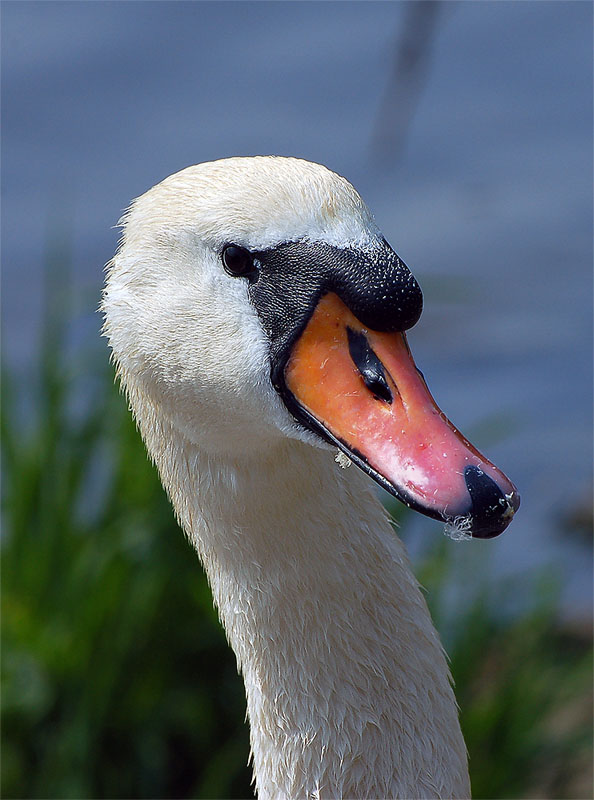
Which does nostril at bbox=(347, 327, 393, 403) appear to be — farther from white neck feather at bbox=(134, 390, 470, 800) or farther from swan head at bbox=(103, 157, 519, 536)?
white neck feather at bbox=(134, 390, 470, 800)

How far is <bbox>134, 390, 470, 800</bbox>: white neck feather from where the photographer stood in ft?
5.96

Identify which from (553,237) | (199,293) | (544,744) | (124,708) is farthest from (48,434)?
(553,237)

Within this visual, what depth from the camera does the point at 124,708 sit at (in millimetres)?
3133

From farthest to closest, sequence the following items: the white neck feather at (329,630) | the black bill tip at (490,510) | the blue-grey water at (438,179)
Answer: the blue-grey water at (438,179) → the white neck feather at (329,630) → the black bill tip at (490,510)

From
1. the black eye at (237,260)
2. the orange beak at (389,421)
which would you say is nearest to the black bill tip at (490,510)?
the orange beak at (389,421)

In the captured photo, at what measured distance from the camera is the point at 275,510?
1791mm

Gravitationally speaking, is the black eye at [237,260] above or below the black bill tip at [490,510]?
above

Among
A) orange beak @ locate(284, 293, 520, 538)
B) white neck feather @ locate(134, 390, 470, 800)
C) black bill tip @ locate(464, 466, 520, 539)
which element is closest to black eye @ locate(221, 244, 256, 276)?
orange beak @ locate(284, 293, 520, 538)

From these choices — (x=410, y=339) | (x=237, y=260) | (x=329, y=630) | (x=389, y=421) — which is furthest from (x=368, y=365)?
(x=410, y=339)

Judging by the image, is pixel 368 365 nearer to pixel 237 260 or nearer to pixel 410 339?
pixel 237 260

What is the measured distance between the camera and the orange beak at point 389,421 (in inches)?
60.1

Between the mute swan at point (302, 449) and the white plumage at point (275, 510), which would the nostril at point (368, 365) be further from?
the white plumage at point (275, 510)

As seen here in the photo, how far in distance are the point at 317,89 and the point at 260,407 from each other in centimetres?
470

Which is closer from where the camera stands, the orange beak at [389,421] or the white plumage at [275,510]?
the orange beak at [389,421]
